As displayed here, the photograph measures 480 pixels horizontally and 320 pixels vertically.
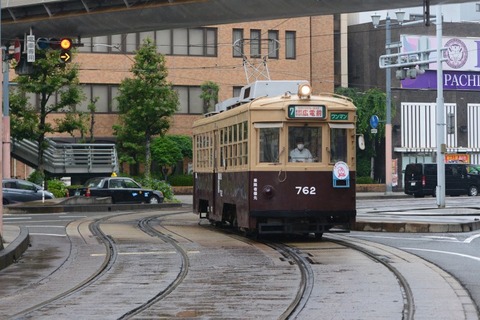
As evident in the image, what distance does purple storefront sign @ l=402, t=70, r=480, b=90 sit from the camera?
70238mm

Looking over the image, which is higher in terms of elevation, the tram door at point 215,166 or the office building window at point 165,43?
the office building window at point 165,43

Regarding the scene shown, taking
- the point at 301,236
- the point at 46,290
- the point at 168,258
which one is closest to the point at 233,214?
the point at 301,236

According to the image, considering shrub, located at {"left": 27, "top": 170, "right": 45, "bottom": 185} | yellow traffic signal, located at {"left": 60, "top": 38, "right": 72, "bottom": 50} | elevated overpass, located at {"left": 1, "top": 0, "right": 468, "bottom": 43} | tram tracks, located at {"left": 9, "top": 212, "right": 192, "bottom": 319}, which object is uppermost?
elevated overpass, located at {"left": 1, "top": 0, "right": 468, "bottom": 43}

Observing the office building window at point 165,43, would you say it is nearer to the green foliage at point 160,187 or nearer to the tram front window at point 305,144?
the green foliage at point 160,187

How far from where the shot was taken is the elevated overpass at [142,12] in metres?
26.6

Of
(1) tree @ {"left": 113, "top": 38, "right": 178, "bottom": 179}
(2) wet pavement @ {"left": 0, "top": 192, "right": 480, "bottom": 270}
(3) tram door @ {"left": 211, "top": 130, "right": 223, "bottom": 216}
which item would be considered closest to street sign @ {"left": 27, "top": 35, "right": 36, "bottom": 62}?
(2) wet pavement @ {"left": 0, "top": 192, "right": 480, "bottom": 270}

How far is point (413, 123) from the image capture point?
7062cm

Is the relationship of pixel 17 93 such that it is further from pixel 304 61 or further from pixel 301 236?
pixel 301 236

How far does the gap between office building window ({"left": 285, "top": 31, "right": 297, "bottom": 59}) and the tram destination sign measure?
1836 inches

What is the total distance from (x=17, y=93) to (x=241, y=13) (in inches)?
953

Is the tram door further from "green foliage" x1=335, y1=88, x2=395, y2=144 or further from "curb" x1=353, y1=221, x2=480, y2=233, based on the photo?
"green foliage" x1=335, y1=88, x2=395, y2=144

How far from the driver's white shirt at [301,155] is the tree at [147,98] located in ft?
118

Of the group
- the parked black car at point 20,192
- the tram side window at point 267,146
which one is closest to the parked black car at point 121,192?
the parked black car at point 20,192

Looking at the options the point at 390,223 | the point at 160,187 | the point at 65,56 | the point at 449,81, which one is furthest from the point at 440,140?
the point at 449,81
